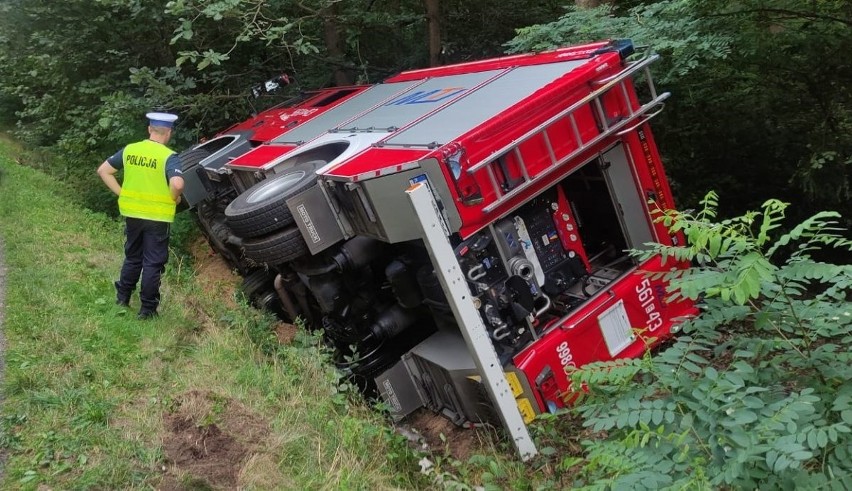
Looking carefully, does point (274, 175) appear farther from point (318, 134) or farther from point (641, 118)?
point (641, 118)

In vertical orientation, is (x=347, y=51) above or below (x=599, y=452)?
above

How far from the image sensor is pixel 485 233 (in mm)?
4074

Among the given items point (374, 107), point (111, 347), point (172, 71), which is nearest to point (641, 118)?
point (374, 107)

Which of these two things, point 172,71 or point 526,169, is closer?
point 526,169

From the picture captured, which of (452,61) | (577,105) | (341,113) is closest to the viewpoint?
(577,105)

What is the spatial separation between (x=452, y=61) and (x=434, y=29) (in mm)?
759

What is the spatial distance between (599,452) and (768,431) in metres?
0.61

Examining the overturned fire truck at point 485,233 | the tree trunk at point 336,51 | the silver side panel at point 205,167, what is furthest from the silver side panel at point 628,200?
the tree trunk at point 336,51

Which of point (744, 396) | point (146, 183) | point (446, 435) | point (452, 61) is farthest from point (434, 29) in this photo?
point (744, 396)

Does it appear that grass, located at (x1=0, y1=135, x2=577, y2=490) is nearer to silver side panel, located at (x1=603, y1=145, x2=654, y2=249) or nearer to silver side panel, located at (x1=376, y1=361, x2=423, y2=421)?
silver side panel, located at (x1=376, y1=361, x2=423, y2=421)

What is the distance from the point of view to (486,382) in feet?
12.3

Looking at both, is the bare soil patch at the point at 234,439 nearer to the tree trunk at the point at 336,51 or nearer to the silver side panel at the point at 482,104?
the silver side panel at the point at 482,104

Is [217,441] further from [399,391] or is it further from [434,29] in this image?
[434,29]

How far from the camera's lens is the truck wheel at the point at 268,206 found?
A: 178 inches
